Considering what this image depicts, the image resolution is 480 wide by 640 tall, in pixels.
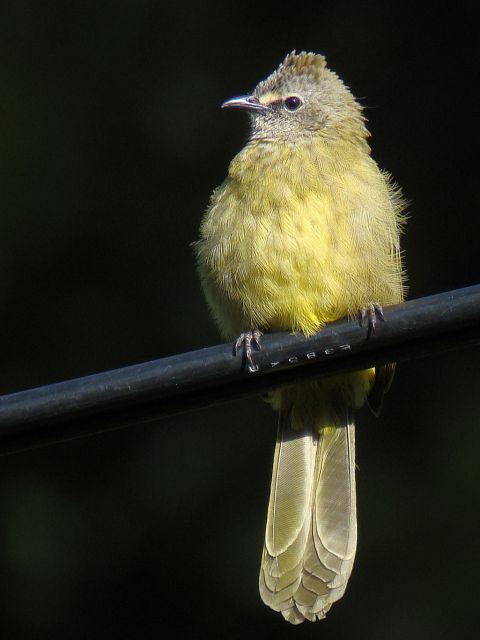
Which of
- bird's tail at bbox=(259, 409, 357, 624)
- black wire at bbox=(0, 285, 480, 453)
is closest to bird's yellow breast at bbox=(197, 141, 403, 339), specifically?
bird's tail at bbox=(259, 409, 357, 624)

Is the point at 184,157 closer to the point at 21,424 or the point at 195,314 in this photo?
the point at 195,314

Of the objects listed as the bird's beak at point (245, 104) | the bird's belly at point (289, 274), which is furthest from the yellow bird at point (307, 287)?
the bird's beak at point (245, 104)

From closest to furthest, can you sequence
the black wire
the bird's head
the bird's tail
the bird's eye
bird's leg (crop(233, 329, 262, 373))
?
1. the black wire
2. bird's leg (crop(233, 329, 262, 373))
3. the bird's tail
4. the bird's head
5. the bird's eye

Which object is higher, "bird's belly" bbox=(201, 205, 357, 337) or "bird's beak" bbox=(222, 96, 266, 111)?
"bird's beak" bbox=(222, 96, 266, 111)

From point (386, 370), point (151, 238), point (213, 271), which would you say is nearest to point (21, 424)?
point (213, 271)

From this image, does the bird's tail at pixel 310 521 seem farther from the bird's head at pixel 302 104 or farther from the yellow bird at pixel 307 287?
the bird's head at pixel 302 104

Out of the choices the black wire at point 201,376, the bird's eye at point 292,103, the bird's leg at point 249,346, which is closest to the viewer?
the black wire at point 201,376

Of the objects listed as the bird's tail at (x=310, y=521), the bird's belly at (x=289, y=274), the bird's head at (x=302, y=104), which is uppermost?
the bird's head at (x=302, y=104)

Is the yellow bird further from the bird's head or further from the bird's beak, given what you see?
the bird's beak
